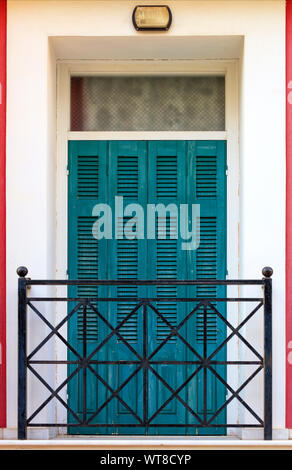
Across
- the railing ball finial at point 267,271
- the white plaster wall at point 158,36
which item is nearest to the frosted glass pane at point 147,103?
the white plaster wall at point 158,36

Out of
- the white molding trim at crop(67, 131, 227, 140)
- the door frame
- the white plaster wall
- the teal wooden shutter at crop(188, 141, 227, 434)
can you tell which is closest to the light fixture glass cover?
the white plaster wall

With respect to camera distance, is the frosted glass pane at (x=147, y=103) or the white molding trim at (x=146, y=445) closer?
the white molding trim at (x=146, y=445)

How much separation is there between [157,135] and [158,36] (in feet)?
3.01

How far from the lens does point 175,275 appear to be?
6.41 m

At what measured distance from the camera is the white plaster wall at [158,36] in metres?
5.90

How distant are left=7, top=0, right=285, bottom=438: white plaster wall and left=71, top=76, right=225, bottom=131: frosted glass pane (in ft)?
1.86

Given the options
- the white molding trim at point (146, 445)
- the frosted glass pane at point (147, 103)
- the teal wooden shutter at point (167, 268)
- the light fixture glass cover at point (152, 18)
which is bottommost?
the white molding trim at point (146, 445)

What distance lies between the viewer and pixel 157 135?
6473mm

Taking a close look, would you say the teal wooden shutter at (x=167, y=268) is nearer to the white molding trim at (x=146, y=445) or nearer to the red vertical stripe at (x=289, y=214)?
the white molding trim at (x=146, y=445)

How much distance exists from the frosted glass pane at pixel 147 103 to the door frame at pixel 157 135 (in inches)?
2.8

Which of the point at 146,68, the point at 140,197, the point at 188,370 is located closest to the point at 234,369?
the point at 188,370

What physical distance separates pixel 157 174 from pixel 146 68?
1.02 metres

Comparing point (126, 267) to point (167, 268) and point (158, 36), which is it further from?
point (158, 36)

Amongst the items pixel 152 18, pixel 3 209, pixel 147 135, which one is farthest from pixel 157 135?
pixel 3 209
